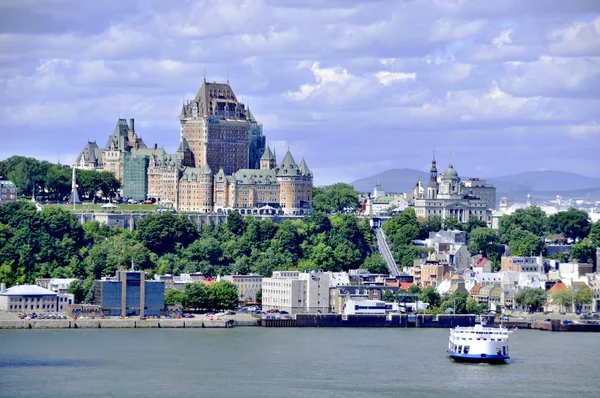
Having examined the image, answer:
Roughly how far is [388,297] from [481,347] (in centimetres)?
3733

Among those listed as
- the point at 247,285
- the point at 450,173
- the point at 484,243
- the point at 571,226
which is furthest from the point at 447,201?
the point at 247,285

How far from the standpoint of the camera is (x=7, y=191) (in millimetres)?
158250

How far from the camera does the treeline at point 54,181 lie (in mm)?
164375

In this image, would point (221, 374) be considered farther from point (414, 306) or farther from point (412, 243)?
point (412, 243)

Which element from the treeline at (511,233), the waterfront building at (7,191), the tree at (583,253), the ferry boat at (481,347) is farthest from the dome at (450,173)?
the ferry boat at (481,347)

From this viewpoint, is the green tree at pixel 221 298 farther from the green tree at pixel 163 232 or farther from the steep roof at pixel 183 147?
the steep roof at pixel 183 147

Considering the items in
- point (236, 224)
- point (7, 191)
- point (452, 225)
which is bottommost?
point (236, 224)

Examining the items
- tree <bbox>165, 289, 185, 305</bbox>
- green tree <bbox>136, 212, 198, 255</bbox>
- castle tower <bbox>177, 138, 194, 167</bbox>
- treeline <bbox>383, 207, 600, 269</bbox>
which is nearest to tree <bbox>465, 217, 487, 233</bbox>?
treeline <bbox>383, 207, 600, 269</bbox>

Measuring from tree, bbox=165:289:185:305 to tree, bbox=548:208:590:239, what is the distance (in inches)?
2229

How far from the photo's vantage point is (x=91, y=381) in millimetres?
85625

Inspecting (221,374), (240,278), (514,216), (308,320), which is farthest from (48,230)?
(221,374)

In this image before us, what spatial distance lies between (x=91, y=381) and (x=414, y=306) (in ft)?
159

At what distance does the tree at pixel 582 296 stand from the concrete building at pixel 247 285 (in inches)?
961

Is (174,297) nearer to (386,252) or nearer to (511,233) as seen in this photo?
(386,252)
